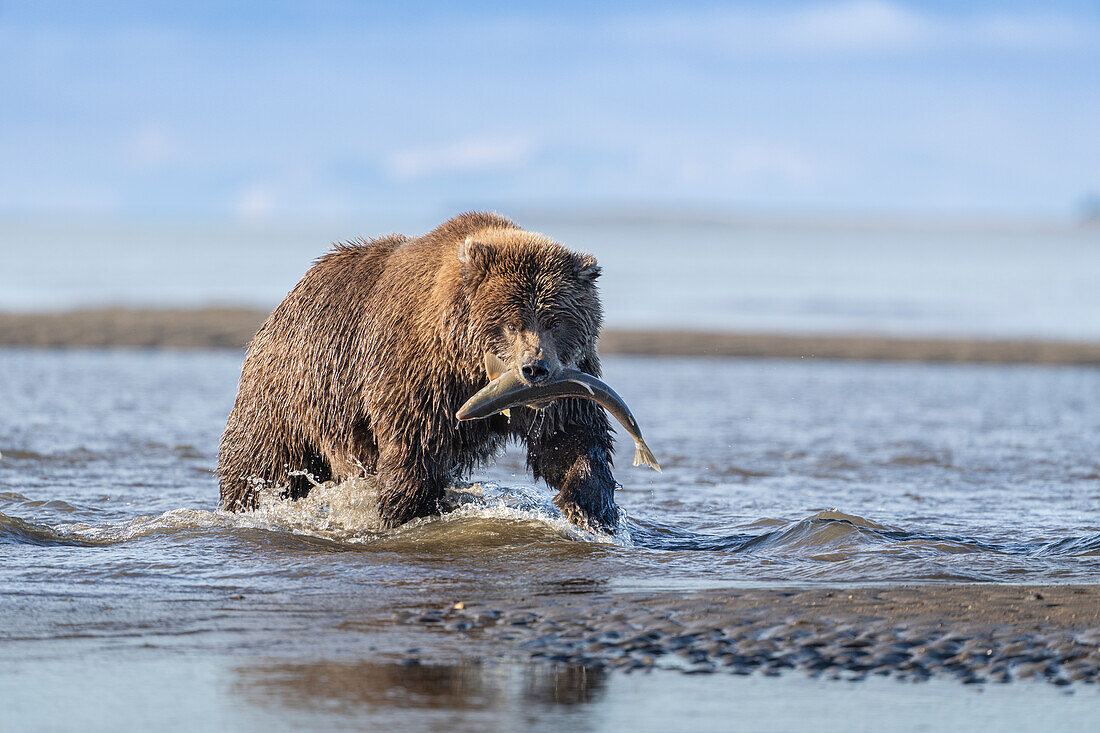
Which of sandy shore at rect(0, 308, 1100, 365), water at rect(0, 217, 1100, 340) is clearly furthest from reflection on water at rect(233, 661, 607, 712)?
sandy shore at rect(0, 308, 1100, 365)

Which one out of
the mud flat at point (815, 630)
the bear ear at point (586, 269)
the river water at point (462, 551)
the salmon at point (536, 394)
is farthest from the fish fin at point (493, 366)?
the mud flat at point (815, 630)

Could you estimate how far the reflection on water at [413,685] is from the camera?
4.77 m

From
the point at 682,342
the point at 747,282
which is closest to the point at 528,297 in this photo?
the point at 682,342

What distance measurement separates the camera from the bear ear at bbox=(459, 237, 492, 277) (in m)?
7.57

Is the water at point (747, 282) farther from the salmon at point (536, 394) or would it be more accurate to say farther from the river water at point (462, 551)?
the salmon at point (536, 394)

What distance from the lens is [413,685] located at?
16.3ft

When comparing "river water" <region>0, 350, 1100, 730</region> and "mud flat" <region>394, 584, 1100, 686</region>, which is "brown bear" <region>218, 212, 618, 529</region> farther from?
"mud flat" <region>394, 584, 1100, 686</region>

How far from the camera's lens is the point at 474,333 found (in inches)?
297

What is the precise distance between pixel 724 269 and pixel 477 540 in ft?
130

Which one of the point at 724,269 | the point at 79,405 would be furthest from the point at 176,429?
the point at 724,269

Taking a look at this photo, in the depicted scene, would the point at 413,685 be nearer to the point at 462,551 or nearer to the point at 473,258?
the point at 462,551

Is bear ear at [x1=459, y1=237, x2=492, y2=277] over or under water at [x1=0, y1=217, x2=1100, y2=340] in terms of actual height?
under

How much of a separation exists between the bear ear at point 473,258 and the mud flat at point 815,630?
202 centimetres

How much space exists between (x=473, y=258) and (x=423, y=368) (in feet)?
2.27
